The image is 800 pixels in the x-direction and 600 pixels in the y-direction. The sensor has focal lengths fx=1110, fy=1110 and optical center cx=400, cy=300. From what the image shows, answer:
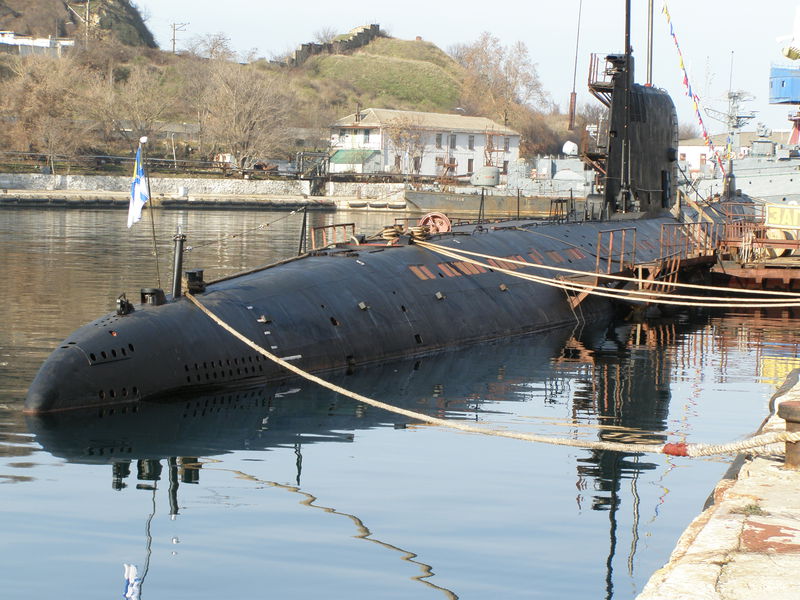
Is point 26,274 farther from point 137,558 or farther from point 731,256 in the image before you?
point 137,558

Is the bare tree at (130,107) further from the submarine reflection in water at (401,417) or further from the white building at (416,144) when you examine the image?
the submarine reflection in water at (401,417)

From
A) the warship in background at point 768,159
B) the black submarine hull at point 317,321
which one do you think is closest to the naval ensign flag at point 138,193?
the black submarine hull at point 317,321

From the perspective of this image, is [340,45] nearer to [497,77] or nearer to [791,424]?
[497,77]

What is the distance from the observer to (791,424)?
10.5m

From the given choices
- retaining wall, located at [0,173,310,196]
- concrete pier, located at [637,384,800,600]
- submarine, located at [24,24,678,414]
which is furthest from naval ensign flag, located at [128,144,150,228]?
retaining wall, located at [0,173,310,196]

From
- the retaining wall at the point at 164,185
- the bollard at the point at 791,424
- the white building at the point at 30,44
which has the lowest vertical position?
the bollard at the point at 791,424

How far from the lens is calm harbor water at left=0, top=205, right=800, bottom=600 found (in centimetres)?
964

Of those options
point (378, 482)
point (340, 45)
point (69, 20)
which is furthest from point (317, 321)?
point (340, 45)

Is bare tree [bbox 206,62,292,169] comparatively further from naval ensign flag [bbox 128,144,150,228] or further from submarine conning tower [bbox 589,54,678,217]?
naval ensign flag [bbox 128,144,150,228]

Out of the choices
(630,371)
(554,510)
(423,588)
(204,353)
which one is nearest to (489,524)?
(554,510)

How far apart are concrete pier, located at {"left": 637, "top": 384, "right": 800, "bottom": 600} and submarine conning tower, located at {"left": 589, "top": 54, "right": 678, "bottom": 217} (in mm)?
23060

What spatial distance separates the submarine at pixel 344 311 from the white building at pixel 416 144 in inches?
2992

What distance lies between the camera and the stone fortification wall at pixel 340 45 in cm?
15212

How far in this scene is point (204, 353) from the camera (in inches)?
645
